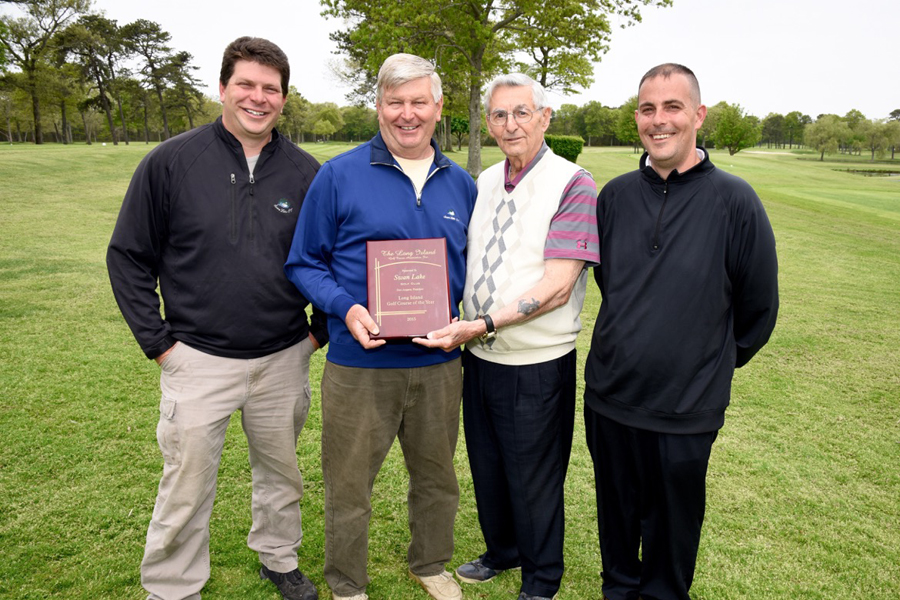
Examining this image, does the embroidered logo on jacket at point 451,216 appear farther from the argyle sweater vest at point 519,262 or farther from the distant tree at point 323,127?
the distant tree at point 323,127

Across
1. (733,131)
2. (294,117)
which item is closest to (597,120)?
(733,131)

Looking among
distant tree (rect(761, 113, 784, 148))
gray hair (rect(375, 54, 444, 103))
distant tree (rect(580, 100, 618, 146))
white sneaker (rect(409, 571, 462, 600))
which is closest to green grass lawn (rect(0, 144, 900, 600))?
white sneaker (rect(409, 571, 462, 600))

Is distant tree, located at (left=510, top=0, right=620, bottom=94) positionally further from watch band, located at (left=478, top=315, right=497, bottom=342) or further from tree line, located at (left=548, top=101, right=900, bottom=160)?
tree line, located at (left=548, top=101, right=900, bottom=160)

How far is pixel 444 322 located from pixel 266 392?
96 centimetres

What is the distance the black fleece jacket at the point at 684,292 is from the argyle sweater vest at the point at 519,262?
24 cm

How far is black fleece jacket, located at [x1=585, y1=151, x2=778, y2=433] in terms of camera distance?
2527 millimetres

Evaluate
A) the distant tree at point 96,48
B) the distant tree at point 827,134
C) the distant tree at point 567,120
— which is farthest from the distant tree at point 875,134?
the distant tree at point 96,48

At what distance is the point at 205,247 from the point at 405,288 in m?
0.91

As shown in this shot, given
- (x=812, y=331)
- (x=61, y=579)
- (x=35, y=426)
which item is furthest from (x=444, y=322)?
(x=812, y=331)

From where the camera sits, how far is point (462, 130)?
52844 millimetres

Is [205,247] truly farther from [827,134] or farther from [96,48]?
[827,134]

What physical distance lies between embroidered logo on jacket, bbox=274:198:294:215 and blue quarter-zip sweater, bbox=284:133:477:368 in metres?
0.13

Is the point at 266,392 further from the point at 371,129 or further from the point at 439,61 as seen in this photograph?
the point at 371,129

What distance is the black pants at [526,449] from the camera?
2883 millimetres
